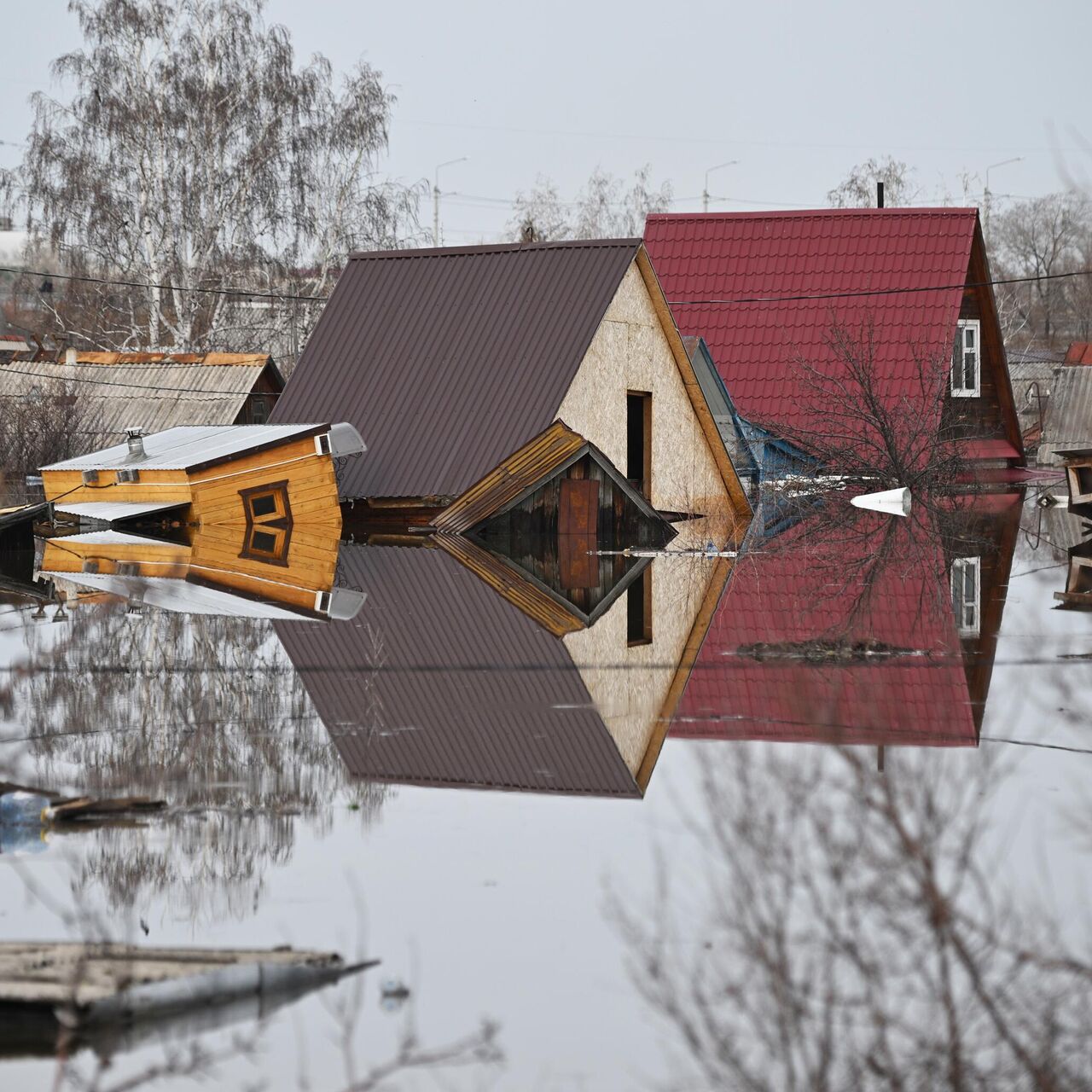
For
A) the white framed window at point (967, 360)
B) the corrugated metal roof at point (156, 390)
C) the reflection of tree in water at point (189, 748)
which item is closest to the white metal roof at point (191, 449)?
the reflection of tree in water at point (189, 748)

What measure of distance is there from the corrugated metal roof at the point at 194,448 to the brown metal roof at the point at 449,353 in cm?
146

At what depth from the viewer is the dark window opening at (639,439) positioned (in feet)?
79.5

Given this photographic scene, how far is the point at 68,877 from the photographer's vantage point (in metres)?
4.89

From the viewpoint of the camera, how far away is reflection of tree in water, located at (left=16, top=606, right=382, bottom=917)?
5020 mm

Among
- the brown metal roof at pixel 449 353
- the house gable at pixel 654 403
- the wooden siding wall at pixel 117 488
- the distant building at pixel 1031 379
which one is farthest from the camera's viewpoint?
the distant building at pixel 1031 379

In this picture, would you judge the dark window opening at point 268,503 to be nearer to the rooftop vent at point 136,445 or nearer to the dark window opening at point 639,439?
the rooftop vent at point 136,445

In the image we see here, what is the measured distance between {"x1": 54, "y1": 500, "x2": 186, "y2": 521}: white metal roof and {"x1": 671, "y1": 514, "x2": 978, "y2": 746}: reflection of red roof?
8022mm

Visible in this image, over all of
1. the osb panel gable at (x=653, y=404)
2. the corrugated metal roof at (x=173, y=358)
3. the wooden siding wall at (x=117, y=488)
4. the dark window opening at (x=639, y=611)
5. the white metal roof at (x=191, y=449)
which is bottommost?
the dark window opening at (x=639, y=611)

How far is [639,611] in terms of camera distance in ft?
39.9

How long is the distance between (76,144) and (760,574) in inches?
1138

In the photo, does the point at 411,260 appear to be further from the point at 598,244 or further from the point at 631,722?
the point at 631,722

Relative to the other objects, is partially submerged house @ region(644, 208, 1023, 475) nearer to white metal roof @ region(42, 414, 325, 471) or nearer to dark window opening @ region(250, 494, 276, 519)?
white metal roof @ region(42, 414, 325, 471)

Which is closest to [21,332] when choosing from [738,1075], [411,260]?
[411,260]

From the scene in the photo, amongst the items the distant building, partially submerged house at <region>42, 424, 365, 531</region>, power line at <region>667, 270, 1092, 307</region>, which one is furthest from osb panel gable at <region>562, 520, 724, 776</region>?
the distant building
